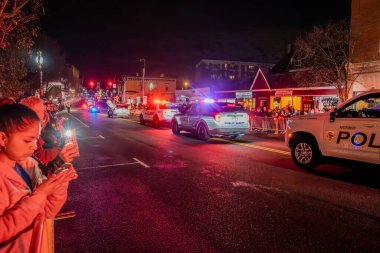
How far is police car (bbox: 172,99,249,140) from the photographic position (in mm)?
14352

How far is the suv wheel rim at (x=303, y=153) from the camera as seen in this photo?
8406 millimetres

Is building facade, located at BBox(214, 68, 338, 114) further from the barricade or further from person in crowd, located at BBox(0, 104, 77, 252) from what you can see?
person in crowd, located at BBox(0, 104, 77, 252)

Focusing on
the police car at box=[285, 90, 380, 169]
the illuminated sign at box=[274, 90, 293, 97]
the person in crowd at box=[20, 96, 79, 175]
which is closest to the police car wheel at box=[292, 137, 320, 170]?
the police car at box=[285, 90, 380, 169]

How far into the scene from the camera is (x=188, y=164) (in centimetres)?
930

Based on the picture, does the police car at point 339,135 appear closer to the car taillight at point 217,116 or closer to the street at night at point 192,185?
the street at night at point 192,185


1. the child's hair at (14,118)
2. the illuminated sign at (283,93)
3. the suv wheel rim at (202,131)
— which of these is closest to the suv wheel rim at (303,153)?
the suv wheel rim at (202,131)

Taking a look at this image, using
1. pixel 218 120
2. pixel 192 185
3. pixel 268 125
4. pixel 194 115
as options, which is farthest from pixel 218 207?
pixel 268 125

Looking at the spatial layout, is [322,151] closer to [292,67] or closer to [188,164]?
[188,164]

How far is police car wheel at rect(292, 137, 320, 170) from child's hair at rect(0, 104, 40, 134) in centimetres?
753

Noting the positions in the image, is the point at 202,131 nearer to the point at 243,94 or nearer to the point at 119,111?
the point at 119,111

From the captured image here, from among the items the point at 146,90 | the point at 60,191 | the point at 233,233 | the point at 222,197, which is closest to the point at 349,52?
the point at 222,197

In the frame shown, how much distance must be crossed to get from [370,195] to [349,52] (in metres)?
16.5

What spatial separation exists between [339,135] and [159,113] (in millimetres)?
15274

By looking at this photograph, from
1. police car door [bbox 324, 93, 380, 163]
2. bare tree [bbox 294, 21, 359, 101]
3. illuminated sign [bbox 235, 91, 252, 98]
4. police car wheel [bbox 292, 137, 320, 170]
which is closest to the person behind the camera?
police car door [bbox 324, 93, 380, 163]
